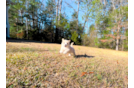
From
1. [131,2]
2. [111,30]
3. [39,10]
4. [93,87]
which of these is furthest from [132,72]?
[39,10]

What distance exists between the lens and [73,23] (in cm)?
1392

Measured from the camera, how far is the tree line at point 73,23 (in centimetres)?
1030

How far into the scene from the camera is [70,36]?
1330 centimetres

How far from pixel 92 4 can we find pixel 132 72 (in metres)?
13.1

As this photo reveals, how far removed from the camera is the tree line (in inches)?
406

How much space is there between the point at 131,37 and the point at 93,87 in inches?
42.7

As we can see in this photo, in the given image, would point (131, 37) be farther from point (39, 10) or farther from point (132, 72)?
point (39, 10)

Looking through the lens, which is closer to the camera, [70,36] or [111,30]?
[111,30]

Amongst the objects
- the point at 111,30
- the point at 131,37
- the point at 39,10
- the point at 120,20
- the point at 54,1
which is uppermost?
the point at 54,1
